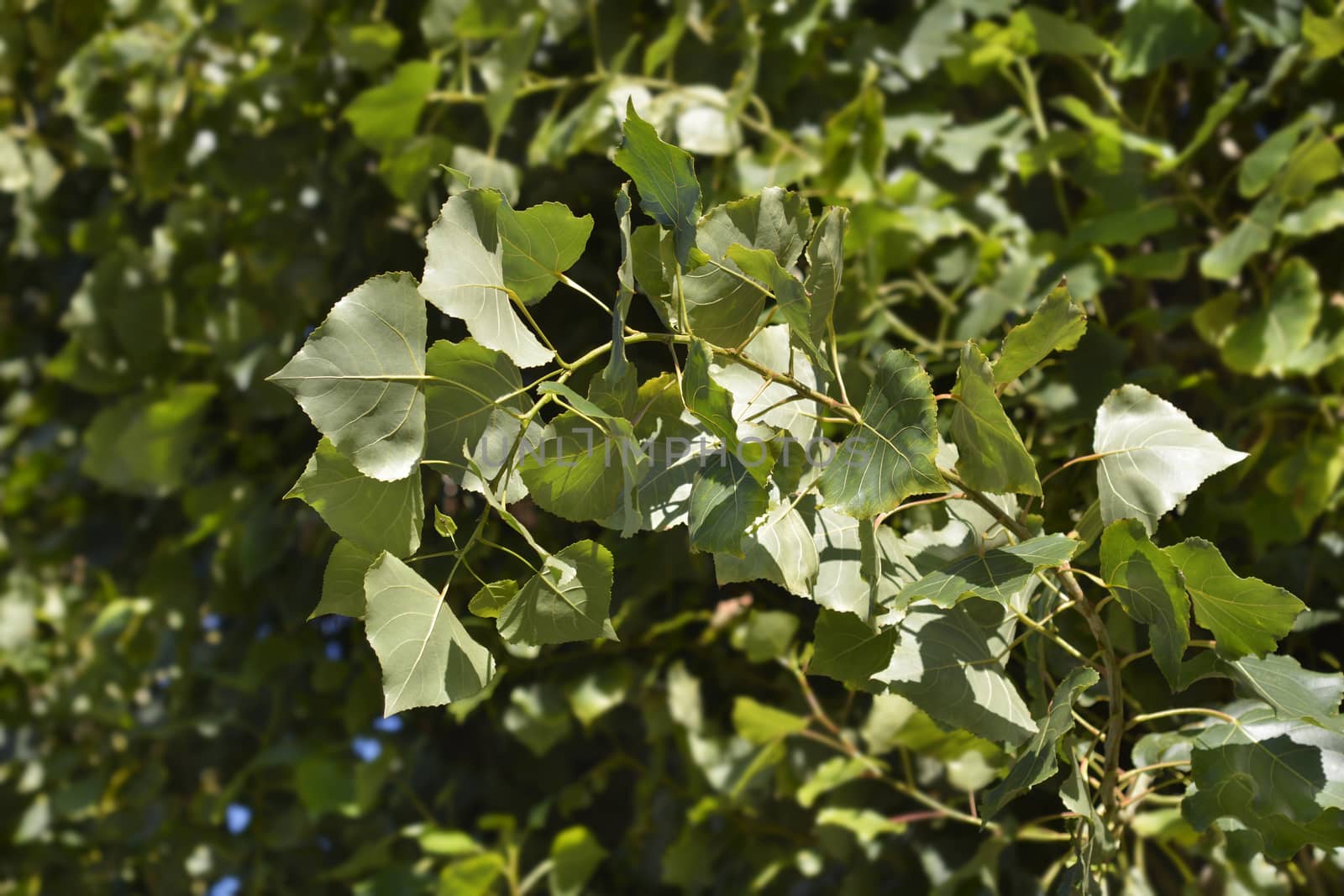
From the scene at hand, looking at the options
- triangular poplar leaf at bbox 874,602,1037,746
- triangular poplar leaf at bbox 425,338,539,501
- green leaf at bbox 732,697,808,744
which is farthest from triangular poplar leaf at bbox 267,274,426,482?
green leaf at bbox 732,697,808,744

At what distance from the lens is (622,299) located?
41cm

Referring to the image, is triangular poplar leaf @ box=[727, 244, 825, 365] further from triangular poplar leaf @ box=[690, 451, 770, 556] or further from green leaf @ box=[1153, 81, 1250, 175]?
green leaf @ box=[1153, 81, 1250, 175]

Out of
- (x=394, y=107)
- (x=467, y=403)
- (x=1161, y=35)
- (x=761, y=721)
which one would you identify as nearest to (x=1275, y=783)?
(x=467, y=403)

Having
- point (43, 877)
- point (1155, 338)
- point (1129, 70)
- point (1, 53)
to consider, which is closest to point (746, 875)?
point (1155, 338)

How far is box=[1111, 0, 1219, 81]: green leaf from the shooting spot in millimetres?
871

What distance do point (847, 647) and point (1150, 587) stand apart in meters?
0.13

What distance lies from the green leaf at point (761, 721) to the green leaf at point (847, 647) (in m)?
0.40

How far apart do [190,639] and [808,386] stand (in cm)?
119

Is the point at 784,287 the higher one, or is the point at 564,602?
the point at 784,287

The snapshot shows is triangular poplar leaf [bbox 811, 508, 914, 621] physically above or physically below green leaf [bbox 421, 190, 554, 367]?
below

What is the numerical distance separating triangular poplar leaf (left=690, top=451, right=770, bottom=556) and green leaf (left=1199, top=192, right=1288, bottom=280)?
59cm

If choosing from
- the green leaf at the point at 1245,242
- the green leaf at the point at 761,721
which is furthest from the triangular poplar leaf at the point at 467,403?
the green leaf at the point at 1245,242

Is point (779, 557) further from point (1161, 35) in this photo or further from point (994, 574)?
point (1161, 35)

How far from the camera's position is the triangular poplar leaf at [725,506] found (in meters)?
0.39
